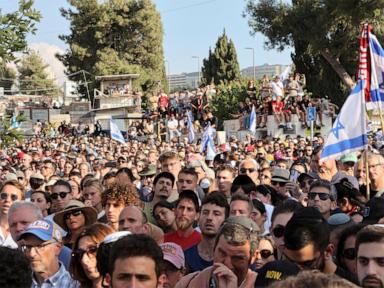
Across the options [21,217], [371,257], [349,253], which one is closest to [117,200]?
A: [21,217]

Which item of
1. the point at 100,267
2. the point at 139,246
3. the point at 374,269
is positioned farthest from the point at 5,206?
the point at 374,269

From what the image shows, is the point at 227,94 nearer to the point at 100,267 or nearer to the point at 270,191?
the point at 270,191

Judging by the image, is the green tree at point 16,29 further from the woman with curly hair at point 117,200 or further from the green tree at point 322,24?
the green tree at point 322,24

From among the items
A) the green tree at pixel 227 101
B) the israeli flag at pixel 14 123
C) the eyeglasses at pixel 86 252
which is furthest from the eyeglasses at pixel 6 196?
the green tree at pixel 227 101

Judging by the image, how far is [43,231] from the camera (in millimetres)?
4574

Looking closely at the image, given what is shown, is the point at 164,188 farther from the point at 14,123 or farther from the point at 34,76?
the point at 34,76

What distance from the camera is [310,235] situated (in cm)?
421

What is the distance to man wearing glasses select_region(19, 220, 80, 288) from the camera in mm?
4477

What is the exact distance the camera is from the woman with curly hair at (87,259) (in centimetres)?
448

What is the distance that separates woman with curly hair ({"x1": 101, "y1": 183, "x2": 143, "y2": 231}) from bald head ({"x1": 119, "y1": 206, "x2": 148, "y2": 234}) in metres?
0.59

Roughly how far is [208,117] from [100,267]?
1041 inches

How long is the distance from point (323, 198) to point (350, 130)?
87.5 inches

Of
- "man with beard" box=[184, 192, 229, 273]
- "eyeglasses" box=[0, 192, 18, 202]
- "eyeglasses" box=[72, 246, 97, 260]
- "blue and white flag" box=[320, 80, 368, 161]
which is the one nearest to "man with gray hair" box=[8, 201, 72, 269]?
"eyeglasses" box=[72, 246, 97, 260]

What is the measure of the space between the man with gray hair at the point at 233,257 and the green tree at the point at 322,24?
88.0 ft
